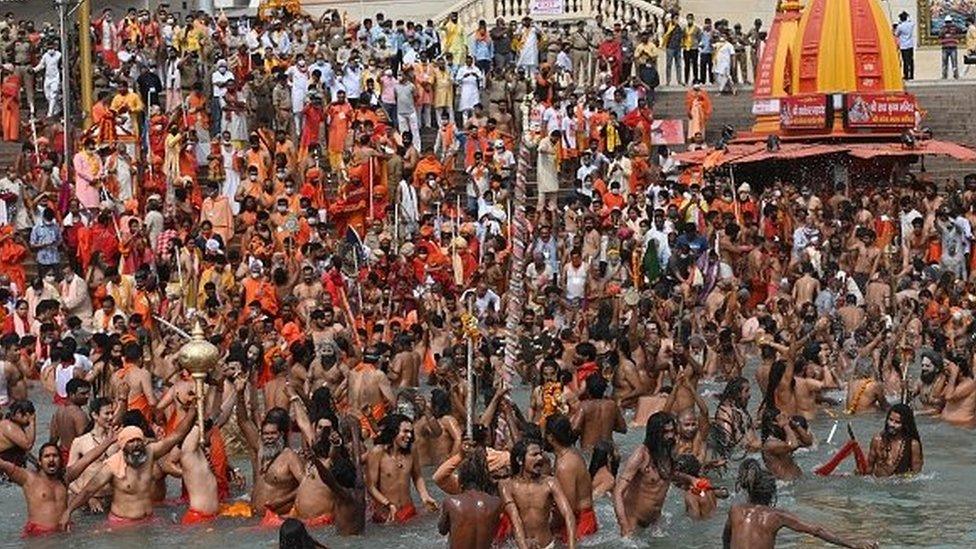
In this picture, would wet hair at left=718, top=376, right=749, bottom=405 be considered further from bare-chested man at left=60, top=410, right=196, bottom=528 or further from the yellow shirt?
the yellow shirt

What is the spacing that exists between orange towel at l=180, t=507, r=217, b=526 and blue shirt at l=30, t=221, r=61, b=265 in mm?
9600

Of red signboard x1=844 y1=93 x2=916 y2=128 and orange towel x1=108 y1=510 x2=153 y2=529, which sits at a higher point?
red signboard x1=844 y1=93 x2=916 y2=128

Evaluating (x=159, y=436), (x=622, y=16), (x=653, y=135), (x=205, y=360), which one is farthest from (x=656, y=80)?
(x=205, y=360)

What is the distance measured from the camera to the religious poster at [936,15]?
38031mm

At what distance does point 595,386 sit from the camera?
17.0 m

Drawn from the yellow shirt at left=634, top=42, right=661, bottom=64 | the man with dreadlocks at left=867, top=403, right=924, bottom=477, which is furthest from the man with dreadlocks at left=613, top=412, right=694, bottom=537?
the yellow shirt at left=634, top=42, right=661, bottom=64

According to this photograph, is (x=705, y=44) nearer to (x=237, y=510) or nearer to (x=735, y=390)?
(x=735, y=390)

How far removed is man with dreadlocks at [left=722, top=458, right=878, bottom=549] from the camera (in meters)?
12.6

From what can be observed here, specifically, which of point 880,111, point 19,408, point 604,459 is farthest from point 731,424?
point 880,111

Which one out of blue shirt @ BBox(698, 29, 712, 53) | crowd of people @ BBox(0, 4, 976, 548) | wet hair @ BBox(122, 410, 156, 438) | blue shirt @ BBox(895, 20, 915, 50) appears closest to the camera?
crowd of people @ BBox(0, 4, 976, 548)

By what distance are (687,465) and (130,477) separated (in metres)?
3.64

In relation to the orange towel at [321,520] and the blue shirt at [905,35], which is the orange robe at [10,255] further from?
the blue shirt at [905,35]

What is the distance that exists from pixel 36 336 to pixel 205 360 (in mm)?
8071

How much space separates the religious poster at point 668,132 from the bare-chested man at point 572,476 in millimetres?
15946
